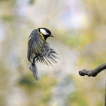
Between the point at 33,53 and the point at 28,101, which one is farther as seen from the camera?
the point at 28,101

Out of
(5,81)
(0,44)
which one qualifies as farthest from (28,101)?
(0,44)

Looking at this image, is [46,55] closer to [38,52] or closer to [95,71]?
[38,52]

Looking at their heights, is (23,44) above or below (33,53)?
above

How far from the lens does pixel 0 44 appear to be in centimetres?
530

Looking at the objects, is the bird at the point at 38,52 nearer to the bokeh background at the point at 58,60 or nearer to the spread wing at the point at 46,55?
the spread wing at the point at 46,55

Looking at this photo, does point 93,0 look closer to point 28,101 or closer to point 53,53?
point 28,101

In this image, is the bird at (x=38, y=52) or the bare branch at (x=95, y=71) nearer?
the bare branch at (x=95, y=71)

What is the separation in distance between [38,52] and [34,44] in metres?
0.07

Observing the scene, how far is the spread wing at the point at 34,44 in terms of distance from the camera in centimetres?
183

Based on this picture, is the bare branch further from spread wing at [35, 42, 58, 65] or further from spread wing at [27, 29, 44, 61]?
spread wing at [27, 29, 44, 61]

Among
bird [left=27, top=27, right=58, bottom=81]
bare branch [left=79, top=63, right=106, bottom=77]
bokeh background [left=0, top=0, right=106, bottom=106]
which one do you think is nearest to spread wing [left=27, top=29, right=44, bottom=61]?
bird [left=27, top=27, right=58, bottom=81]

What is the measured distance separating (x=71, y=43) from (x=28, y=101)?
74 centimetres

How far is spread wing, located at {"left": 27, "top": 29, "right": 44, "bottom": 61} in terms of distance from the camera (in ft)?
6.00

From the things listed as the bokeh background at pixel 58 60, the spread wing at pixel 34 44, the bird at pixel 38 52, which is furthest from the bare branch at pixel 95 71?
the bokeh background at pixel 58 60
